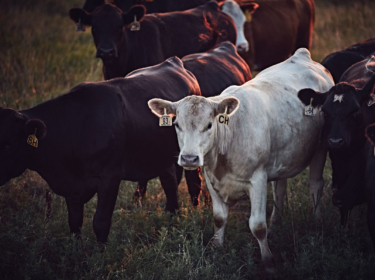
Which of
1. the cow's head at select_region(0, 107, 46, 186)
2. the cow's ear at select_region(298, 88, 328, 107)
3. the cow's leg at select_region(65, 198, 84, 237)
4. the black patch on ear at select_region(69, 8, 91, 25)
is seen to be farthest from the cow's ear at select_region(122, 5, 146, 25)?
the cow's leg at select_region(65, 198, 84, 237)

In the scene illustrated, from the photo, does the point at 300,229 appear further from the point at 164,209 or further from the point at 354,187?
the point at 164,209

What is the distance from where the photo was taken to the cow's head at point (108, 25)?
6289 mm

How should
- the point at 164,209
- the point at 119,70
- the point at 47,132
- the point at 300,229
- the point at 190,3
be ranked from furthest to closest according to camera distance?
the point at 190,3, the point at 119,70, the point at 164,209, the point at 300,229, the point at 47,132

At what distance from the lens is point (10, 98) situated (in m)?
8.45

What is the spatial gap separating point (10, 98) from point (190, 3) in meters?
3.83

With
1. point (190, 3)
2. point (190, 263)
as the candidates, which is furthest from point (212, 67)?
point (190, 3)

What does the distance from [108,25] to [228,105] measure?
3077 mm

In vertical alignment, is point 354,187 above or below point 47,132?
below

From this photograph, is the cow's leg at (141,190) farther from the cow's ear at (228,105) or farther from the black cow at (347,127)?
the black cow at (347,127)

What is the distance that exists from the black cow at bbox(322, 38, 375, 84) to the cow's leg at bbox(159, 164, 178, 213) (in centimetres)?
250

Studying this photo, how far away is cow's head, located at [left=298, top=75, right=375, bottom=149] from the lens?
423 cm

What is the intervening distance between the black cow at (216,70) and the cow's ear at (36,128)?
2342 millimetres

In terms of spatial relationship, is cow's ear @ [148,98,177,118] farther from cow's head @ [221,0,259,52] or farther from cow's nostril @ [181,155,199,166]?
cow's head @ [221,0,259,52]

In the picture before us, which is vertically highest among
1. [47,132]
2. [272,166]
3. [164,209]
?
[47,132]
